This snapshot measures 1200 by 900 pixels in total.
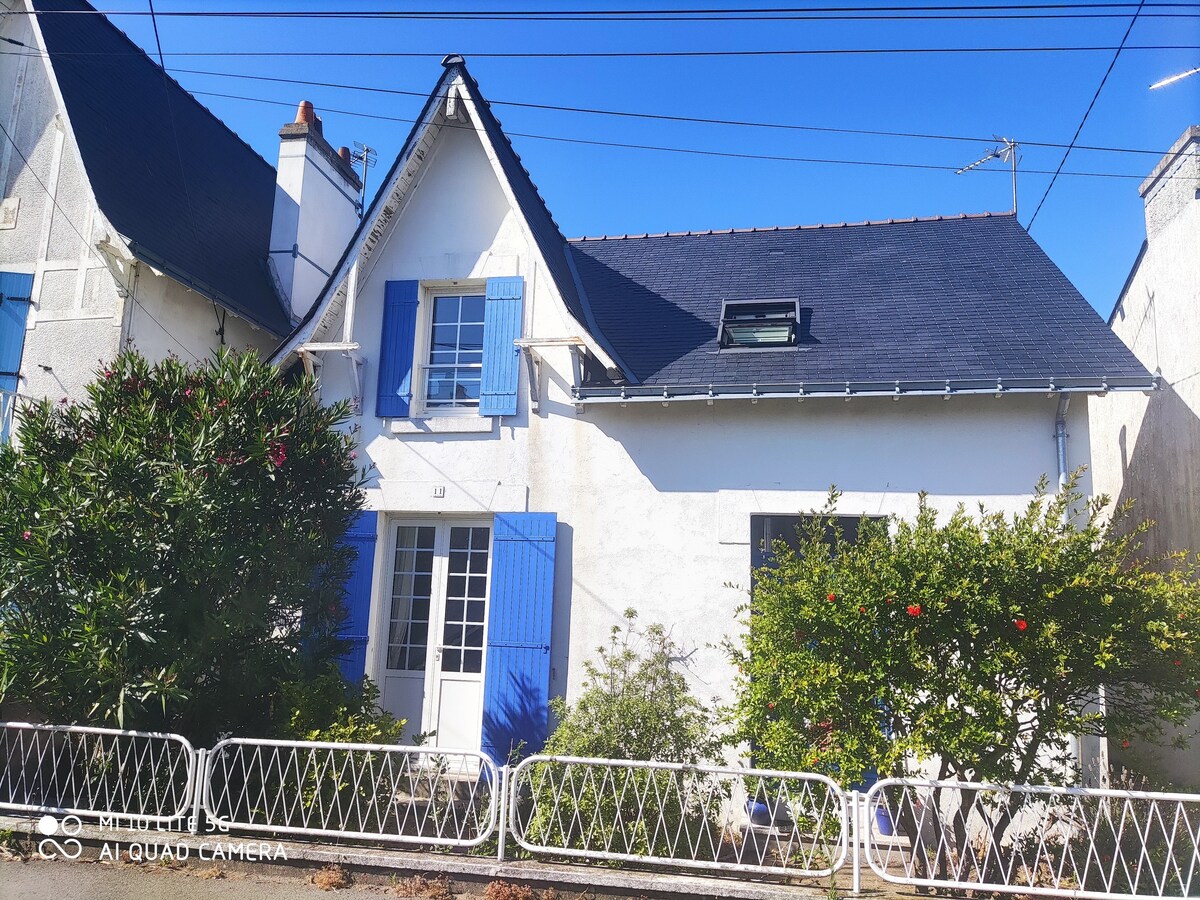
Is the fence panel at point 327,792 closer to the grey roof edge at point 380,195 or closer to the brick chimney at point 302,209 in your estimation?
the grey roof edge at point 380,195

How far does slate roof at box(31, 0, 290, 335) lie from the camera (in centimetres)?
891

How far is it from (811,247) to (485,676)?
6.13 meters

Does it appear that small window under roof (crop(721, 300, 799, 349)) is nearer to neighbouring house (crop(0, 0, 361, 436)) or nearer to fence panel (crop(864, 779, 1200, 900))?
fence panel (crop(864, 779, 1200, 900))

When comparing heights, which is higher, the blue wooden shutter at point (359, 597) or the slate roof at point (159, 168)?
the slate roof at point (159, 168)

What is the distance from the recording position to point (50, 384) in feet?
28.2

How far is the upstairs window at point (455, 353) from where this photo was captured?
8609mm

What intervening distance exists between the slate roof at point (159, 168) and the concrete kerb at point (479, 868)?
17.4 feet

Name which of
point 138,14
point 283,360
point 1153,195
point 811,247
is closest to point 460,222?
point 283,360

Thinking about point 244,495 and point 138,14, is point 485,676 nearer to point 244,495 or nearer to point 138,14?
point 244,495

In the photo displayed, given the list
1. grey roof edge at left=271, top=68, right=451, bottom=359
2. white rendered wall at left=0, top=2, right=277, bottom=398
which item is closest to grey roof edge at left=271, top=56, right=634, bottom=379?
grey roof edge at left=271, top=68, right=451, bottom=359

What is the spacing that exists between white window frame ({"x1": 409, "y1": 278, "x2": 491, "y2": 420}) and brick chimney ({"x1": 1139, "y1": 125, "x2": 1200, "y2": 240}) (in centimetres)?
716

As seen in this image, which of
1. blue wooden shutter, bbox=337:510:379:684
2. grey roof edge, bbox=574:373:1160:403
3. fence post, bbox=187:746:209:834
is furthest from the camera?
blue wooden shutter, bbox=337:510:379:684

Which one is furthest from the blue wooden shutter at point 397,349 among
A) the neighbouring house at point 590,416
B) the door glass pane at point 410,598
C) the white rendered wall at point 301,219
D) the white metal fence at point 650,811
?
the white metal fence at point 650,811

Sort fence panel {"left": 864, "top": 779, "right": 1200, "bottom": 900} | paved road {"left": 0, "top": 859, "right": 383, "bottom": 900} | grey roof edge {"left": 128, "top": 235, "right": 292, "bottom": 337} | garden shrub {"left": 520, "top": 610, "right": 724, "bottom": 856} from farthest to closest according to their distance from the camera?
grey roof edge {"left": 128, "top": 235, "right": 292, "bottom": 337}
garden shrub {"left": 520, "top": 610, "right": 724, "bottom": 856}
paved road {"left": 0, "top": 859, "right": 383, "bottom": 900}
fence panel {"left": 864, "top": 779, "right": 1200, "bottom": 900}
